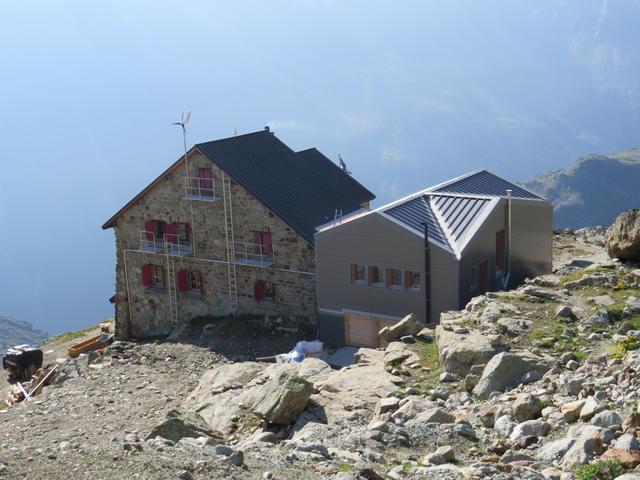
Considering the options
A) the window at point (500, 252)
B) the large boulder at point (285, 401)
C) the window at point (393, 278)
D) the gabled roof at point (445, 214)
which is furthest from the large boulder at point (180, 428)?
the window at point (500, 252)

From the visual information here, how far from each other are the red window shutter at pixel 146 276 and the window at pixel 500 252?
18699 millimetres

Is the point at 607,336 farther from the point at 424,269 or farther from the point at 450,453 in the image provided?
the point at 424,269

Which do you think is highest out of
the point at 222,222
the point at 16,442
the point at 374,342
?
the point at 222,222

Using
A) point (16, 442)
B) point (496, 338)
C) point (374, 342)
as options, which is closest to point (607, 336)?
point (496, 338)

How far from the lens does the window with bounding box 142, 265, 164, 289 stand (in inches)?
1693

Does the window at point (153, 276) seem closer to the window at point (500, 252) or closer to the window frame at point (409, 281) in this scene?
the window frame at point (409, 281)

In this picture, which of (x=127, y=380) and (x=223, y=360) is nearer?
(x=127, y=380)

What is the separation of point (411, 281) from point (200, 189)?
12.6 metres

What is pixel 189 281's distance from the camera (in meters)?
41.9

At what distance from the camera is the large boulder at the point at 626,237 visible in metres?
28.1

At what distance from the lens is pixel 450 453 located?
13867 millimetres

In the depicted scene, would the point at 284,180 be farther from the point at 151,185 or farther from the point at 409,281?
the point at 409,281

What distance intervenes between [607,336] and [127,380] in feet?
64.5

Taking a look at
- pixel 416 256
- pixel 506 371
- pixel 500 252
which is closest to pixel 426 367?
pixel 506 371
